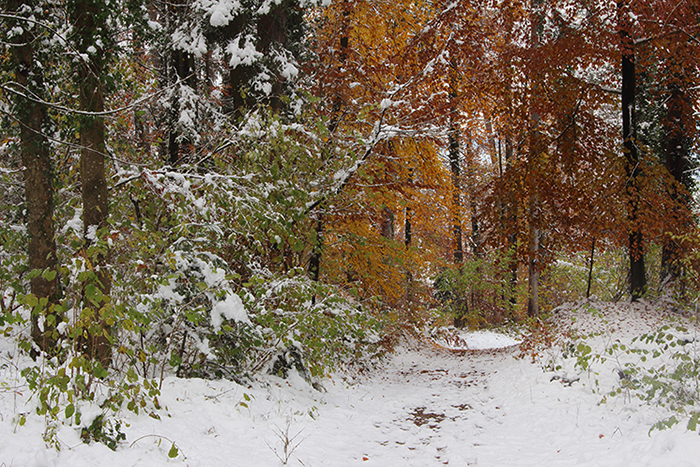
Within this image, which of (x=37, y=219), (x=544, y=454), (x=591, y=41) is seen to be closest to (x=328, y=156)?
(x=37, y=219)

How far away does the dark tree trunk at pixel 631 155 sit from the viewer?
8078 millimetres

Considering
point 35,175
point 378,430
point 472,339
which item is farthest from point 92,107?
point 472,339

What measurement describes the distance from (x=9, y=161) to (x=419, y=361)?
11.0 m

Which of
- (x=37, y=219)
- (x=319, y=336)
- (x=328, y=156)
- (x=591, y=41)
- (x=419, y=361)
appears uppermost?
(x=591, y=41)

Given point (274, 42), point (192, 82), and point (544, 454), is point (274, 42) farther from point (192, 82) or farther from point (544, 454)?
A: point (544, 454)

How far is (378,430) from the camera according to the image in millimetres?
6043

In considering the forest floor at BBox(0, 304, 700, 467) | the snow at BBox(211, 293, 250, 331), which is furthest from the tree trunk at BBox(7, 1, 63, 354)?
the snow at BBox(211, 293, 250, 331)

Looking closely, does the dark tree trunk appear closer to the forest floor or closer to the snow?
the forest floor

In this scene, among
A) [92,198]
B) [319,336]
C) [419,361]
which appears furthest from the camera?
[419,361]

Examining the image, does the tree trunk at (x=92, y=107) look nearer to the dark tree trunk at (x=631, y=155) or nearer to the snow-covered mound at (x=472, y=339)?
the dark tree trunk at (x=631, y=155)

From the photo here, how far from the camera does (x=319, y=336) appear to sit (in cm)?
611

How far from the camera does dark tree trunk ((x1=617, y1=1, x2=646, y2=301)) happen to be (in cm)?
808

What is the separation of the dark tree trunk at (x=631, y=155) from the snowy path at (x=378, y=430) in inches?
122

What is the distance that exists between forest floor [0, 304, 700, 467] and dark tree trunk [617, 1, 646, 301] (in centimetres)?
74
